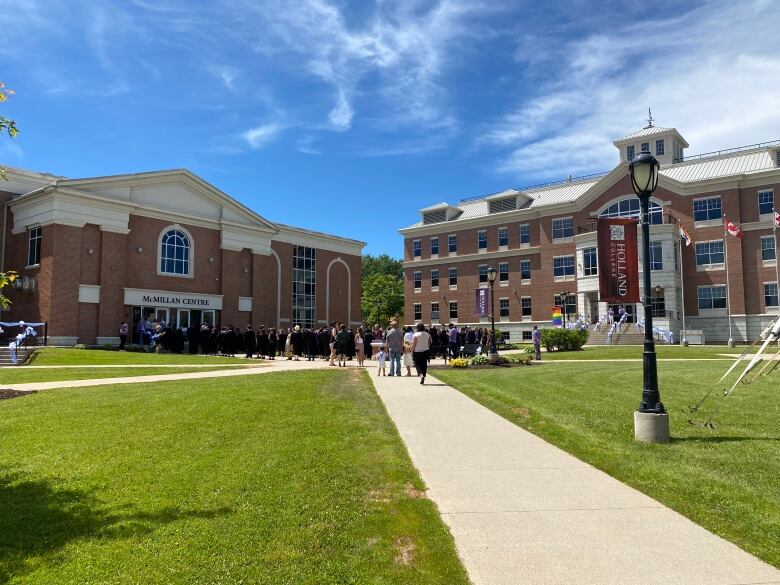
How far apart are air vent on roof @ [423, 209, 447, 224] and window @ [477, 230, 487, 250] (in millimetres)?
5252

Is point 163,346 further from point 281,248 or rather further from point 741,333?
point 741,333

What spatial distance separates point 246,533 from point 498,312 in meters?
53.9

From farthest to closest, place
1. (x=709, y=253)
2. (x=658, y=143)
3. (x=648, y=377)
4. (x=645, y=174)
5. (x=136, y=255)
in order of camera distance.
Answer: (x=658, y=143) → (x=709, y=253) → (x=136, y=255) → (x=645, y=174) → (x=648, y=377)

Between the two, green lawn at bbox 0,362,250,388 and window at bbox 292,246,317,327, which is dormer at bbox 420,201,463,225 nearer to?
window at bbox 292,246,317,327

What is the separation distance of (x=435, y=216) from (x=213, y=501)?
193 feet

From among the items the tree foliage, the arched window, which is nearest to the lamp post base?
the arched window

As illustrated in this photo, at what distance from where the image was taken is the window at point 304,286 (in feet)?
153

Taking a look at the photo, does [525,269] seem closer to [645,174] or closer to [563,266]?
[563,266]

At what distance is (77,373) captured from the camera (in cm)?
1781

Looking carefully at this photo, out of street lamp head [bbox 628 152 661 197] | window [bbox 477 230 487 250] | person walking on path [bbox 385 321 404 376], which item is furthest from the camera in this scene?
window [bbox 477 230 487 250]

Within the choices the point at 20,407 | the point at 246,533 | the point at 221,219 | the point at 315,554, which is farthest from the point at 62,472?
the point at 221,219

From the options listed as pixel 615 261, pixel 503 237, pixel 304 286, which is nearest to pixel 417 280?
pixel 503 237

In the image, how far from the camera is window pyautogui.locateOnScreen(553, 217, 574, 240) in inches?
2028

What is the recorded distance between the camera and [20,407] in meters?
10.3
